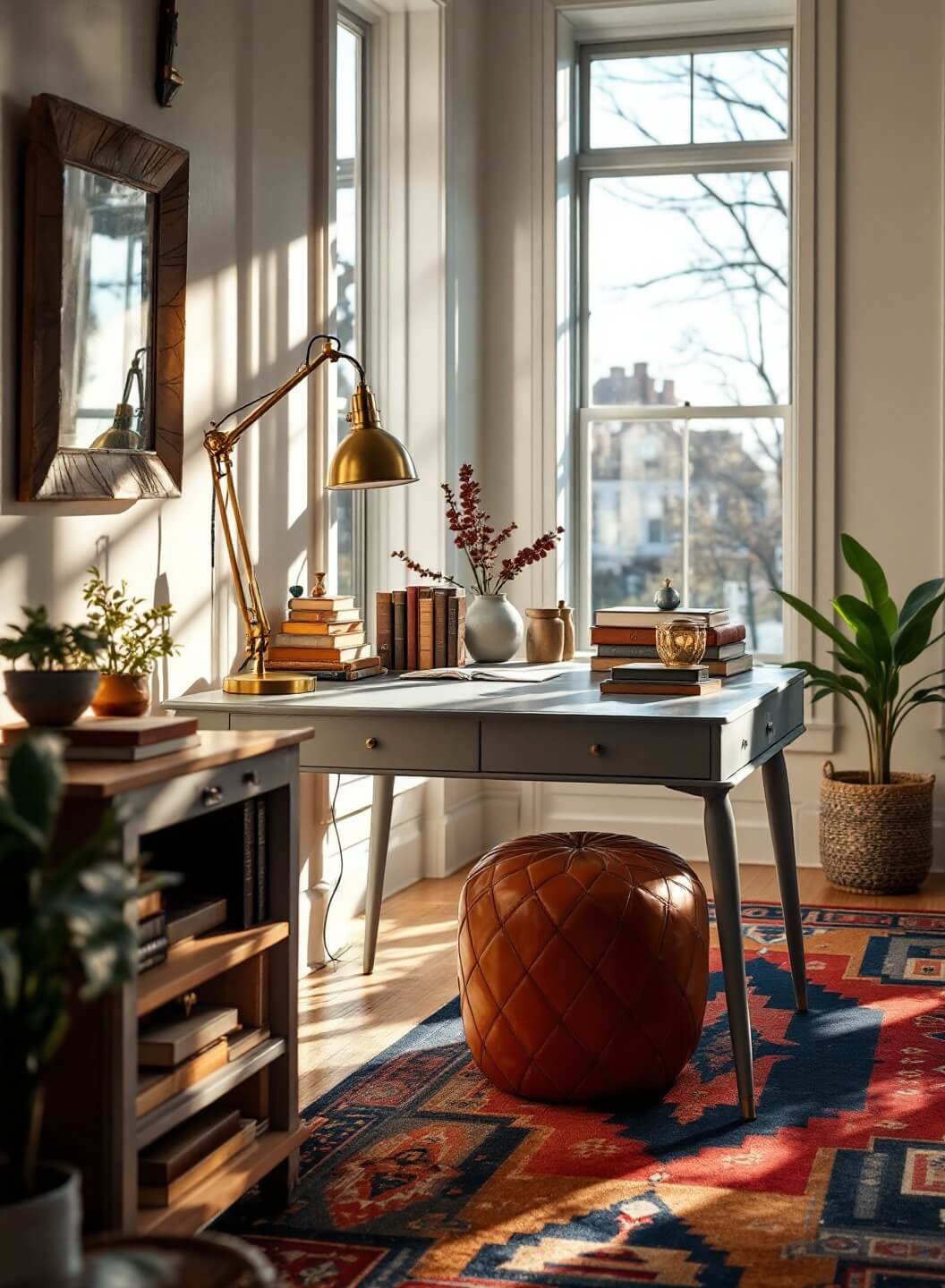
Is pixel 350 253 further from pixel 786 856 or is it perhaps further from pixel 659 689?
pixel 786 856

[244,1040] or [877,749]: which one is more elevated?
[877,749]

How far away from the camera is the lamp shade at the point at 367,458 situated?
3438mm

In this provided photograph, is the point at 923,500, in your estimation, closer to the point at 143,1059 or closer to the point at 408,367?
the point at 408,367

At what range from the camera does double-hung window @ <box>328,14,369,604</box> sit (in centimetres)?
490

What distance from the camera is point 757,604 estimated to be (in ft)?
18.8

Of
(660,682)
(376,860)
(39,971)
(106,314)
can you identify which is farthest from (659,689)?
(39,971)

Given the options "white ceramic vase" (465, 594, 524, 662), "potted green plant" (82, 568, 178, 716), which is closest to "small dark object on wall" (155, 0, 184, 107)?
"potted green plant" (82, 568, 178, 716)

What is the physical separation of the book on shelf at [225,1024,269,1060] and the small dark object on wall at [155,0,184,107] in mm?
1916

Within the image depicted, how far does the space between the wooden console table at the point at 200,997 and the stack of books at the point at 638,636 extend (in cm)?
124

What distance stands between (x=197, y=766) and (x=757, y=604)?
366cm

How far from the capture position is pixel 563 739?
10.1ft

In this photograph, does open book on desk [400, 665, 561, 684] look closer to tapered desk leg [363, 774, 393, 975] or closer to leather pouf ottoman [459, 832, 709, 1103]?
tapered desk leg [363, 774, 393, 975]

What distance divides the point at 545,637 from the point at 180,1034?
205 cm

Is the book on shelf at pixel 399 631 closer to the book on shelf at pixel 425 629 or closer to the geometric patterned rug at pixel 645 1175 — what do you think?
the book on shelf at pixel 425 629
